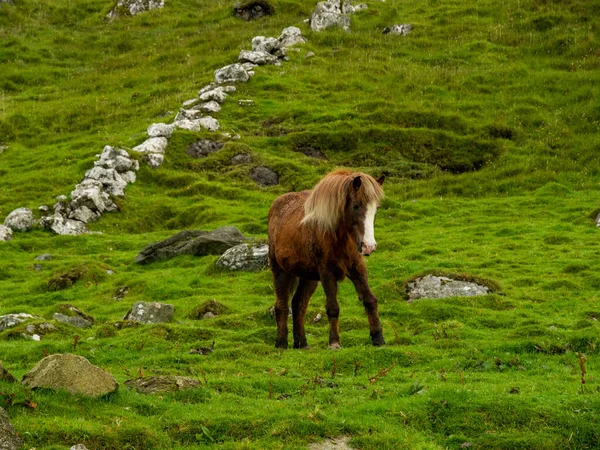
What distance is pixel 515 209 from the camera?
3791cm

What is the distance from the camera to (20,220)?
1508 inches

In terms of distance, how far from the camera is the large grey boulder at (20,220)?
125 feet

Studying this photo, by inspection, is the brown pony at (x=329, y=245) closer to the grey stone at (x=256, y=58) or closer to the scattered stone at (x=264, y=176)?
the scattered stone at (x=264, y=176)

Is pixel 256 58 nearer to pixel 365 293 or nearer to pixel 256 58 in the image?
pixel 256 58

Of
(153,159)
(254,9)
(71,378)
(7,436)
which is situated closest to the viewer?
(7,436)

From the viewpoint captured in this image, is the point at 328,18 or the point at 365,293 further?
the point at 328,18

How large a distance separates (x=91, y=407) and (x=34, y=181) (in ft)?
114

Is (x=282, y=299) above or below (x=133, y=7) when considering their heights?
below

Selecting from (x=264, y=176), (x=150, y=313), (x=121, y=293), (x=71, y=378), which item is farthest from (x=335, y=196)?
→ (x=264, y=176)

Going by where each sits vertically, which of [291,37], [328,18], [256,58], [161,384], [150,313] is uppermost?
[328,18]

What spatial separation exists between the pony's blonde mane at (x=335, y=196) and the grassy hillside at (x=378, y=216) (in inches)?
115

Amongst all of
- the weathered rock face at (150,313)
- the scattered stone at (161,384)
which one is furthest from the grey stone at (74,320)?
the scattered stone at (161,384)

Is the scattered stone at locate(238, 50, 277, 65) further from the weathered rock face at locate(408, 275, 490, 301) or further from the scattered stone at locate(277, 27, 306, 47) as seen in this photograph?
the weathered rock face at locate(408, 275, 490, 301)

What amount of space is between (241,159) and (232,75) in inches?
478
